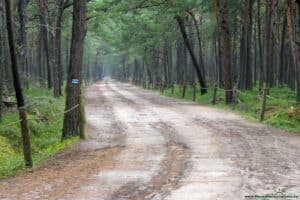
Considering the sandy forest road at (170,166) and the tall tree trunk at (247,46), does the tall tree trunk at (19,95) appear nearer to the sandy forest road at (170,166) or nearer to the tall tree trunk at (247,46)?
the sandy forest road at (170,166)

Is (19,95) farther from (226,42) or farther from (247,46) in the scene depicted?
(247,46)

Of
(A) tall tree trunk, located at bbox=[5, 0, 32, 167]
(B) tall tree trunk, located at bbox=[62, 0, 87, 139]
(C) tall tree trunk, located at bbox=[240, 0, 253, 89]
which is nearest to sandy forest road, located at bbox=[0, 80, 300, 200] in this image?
(A) tall tree trunk, located at bbox=[5, 0, 32, 167]

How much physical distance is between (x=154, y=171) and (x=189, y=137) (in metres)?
4.99

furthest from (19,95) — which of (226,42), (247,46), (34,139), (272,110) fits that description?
(247,46)

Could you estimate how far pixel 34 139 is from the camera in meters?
16.0

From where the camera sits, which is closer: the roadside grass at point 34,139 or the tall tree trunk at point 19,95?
the tall tree trunk at point 19,95

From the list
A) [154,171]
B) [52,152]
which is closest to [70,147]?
[52,152]

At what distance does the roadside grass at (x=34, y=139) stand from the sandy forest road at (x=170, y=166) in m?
0.58

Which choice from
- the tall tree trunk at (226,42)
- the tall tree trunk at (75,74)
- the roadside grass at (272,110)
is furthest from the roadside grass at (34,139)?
the tall tree trunk at (226,42)

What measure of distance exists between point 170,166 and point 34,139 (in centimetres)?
735

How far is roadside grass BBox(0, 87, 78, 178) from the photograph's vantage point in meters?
11.0

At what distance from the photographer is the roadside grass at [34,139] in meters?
11.0

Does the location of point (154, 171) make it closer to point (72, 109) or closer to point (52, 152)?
point (52, 152)

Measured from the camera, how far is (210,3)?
32.7 m
